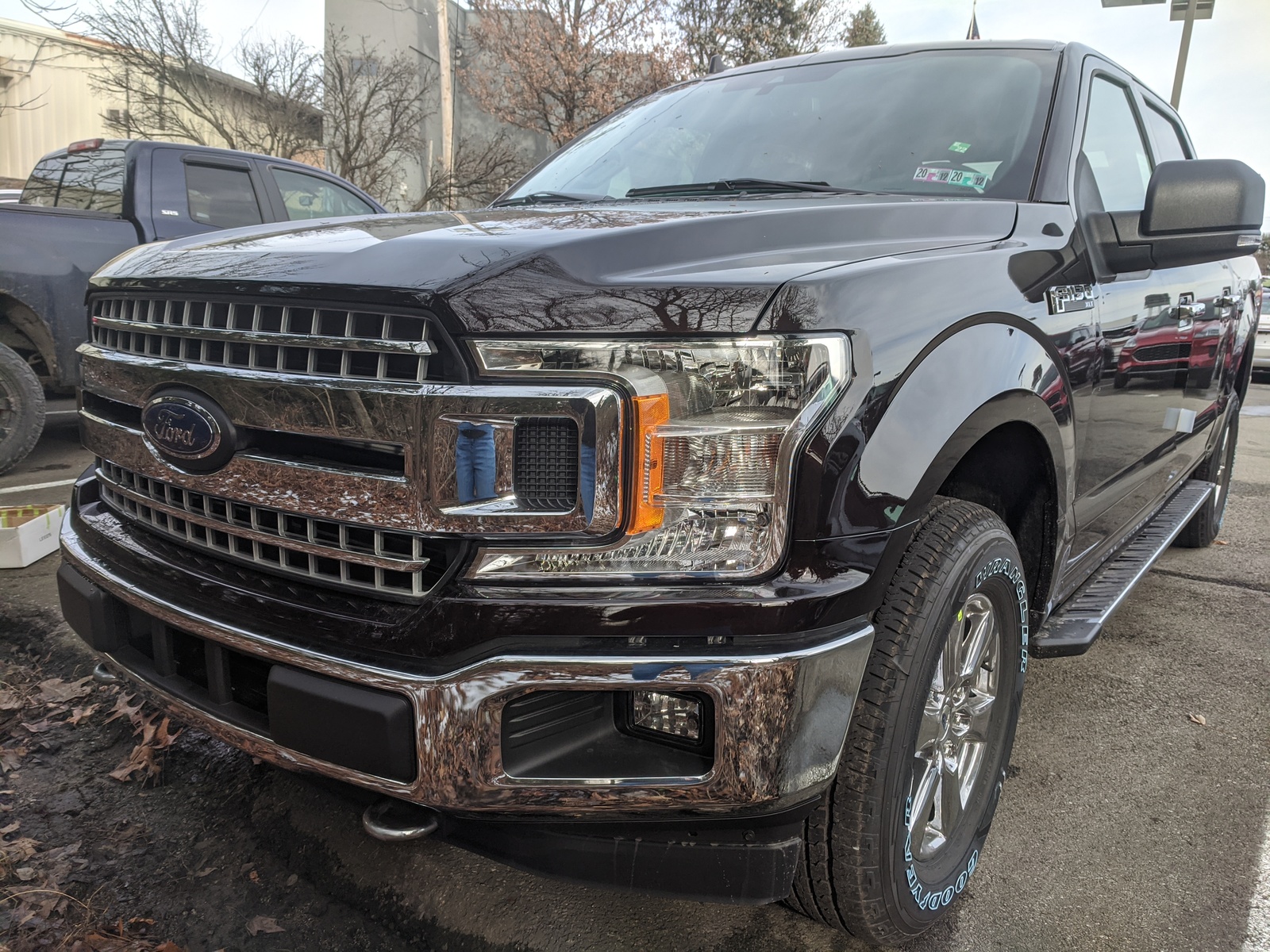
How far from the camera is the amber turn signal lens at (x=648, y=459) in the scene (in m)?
1.35

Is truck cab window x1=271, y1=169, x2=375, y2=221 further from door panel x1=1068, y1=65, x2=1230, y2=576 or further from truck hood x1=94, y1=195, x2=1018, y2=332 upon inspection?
door panel x1=1068, y1=65, x2=1230, y2=576

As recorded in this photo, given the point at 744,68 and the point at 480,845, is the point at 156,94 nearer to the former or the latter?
the point at 744,68

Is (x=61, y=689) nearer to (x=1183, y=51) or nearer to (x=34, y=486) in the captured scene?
(x=34, y=486)

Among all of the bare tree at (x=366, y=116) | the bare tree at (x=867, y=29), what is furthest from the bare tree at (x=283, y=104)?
the bare tree at (x=867, y=29)

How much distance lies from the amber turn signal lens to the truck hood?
119 mm

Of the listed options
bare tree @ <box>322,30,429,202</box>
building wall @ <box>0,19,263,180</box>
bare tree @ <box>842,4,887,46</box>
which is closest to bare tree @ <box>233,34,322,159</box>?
bare tree @ <box>322,30,429,202</box>

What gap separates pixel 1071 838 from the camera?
7.44ft

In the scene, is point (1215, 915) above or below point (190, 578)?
below

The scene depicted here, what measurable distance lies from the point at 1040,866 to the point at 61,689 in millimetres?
2800

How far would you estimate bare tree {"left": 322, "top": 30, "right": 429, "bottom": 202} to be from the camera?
512 inches

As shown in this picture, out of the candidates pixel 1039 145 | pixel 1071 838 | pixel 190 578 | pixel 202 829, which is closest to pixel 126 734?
pixel 202 829

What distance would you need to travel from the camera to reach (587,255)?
1.49 m

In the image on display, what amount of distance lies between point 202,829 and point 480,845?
1043 mm

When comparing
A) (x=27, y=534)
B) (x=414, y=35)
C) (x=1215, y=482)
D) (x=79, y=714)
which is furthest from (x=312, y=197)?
(x=414, y=35)
